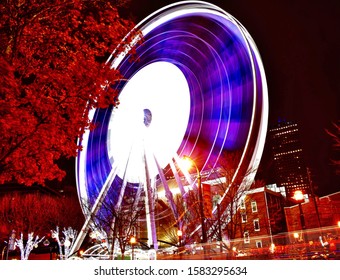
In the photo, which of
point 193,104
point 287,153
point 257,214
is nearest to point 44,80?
point 193,104

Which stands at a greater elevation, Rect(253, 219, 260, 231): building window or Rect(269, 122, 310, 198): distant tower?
Rect(269, 122, 310, 198): distant tower

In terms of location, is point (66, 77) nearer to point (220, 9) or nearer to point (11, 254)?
point (220, 9)

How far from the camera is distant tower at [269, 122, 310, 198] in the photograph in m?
154

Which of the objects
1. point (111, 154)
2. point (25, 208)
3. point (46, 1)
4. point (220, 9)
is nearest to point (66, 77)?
point (46, 1)

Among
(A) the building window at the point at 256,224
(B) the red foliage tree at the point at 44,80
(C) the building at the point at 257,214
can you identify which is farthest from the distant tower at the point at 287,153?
(B) the red foliage tree at the point at 44,80

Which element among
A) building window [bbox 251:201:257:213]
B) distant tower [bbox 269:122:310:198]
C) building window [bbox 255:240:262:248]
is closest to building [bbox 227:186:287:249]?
building window [bbox 251:201:257:213]

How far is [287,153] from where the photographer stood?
162m

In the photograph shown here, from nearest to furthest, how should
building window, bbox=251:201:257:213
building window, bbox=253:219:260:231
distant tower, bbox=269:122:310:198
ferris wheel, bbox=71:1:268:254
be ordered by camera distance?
ferris wheel, bbox=71:1:268:254 → building window, bbox=253:219:260:231 → building window, bbox=251:201:257:213 → distant tower, bbox=269:122:310:198

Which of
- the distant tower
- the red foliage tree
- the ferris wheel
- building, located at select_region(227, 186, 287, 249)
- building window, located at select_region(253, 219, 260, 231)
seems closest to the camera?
the red foliage tree

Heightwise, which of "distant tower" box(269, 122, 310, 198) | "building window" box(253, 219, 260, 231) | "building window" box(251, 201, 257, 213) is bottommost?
"building window" box(253, 219, 260, 231)

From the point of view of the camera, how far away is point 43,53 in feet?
35.7

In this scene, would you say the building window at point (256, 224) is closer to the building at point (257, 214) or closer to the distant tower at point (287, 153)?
the building at point (257, 214)

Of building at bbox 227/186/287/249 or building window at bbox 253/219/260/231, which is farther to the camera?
building window at bbox 253/219/260/231

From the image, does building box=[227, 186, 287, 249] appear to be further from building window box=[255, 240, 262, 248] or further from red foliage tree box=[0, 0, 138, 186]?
red foliage tree box=[0, 0, 138, 186]
